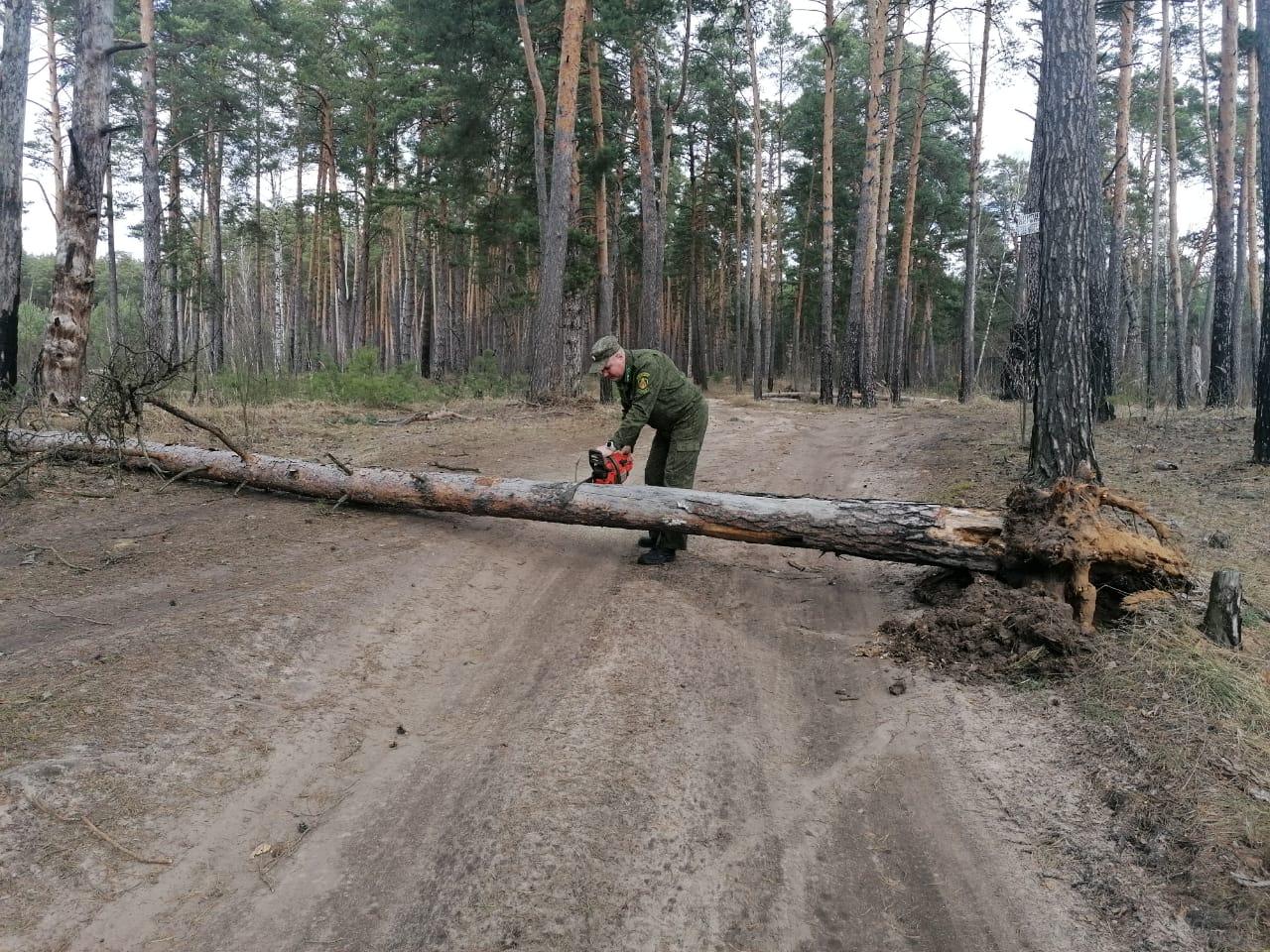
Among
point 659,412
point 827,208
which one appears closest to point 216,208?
point 827,208

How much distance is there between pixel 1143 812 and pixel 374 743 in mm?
3458

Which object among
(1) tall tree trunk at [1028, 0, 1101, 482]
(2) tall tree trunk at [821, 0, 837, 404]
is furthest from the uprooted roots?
(2) tall tree trunk at [821, 0, 837, 404]

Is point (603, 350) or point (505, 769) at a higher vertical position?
point (603, 350)

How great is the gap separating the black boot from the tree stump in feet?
12.2

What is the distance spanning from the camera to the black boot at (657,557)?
6457 millimetres

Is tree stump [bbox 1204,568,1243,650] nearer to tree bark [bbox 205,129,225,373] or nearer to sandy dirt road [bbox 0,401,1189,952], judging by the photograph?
sandy dirt road [bbox 0,401,1189,952]

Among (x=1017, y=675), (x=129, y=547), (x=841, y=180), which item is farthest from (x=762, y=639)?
(x=841, y=180)

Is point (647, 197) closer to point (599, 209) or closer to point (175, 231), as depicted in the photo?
point (599, 209)

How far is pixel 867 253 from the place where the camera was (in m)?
19.8

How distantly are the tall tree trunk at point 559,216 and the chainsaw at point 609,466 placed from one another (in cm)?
912

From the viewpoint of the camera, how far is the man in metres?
6.37

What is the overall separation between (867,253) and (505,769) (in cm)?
1908

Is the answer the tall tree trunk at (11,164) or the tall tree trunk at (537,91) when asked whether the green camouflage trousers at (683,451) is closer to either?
the tall tree trunk at (11,164)

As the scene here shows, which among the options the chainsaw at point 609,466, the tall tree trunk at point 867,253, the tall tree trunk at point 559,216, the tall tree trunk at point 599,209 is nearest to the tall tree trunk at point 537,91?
the tall tree trunk at point 559,216
